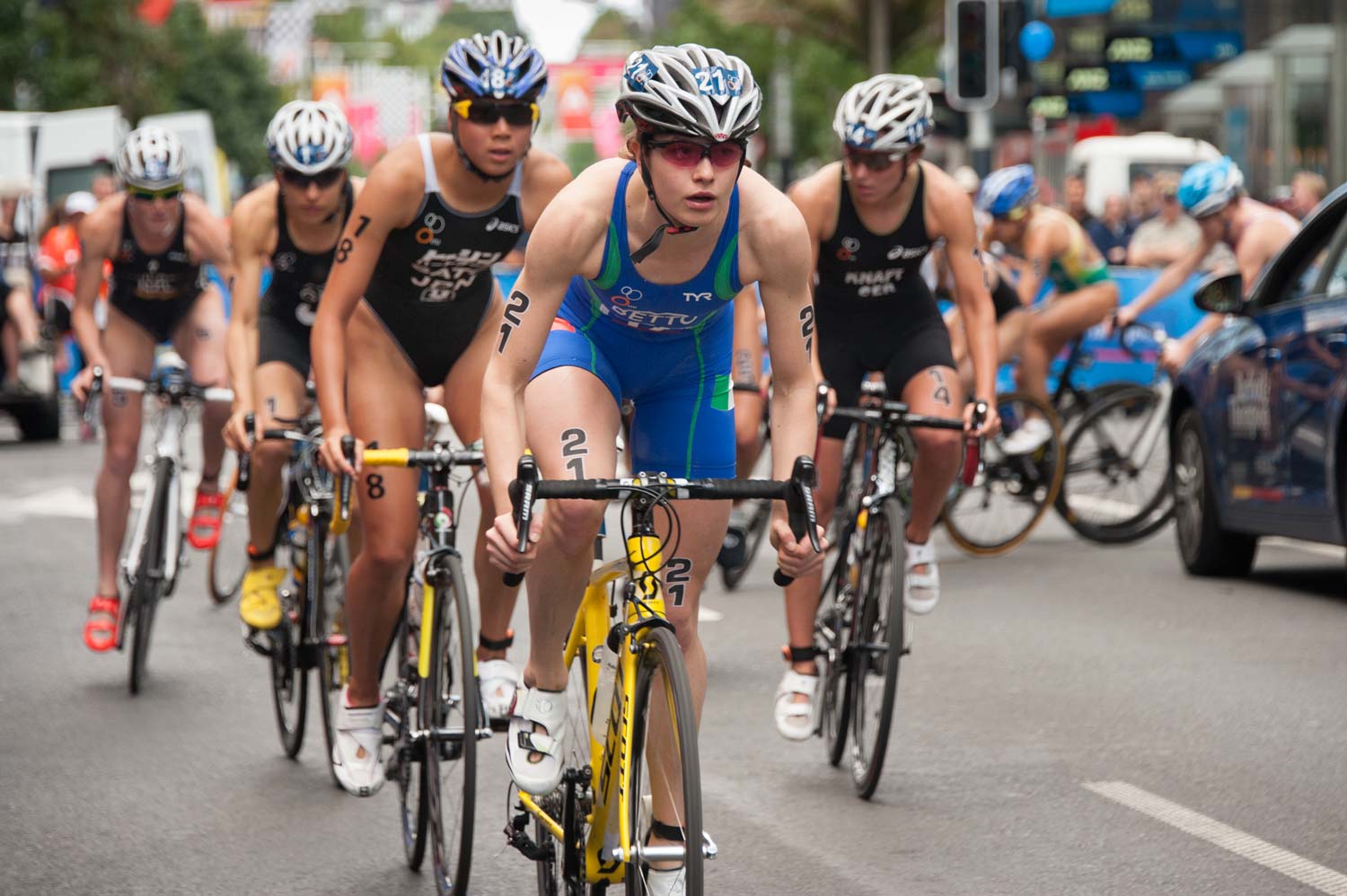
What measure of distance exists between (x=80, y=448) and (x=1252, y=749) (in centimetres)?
1523

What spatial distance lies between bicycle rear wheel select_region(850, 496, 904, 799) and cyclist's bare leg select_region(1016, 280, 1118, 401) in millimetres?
6052

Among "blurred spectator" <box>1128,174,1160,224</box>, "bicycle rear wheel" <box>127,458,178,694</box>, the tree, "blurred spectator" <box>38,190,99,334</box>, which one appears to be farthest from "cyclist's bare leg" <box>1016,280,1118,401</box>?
the tree

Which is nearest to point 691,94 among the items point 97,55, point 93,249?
point 93,249

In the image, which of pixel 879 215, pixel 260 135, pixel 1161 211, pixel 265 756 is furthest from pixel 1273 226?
pixel 260 135

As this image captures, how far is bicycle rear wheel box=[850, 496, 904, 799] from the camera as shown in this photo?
249 inches

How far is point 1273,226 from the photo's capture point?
11812mm

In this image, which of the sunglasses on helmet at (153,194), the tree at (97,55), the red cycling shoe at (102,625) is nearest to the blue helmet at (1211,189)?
the sunglasses on helmet at (153,194)

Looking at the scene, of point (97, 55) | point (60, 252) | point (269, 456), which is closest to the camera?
point (269, 456)

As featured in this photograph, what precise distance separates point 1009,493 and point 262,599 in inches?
213

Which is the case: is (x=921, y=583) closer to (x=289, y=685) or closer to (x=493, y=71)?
(x=289, y=685)

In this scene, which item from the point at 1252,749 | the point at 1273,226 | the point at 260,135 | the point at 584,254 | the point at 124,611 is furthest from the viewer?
the point at 260,135

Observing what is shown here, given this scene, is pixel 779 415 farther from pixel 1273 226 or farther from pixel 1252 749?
pixel 1273 226

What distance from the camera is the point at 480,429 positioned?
6.38 m

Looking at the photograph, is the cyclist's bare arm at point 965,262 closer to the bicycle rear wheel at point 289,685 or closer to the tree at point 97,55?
the bicycle rear wheel at point 289,685
